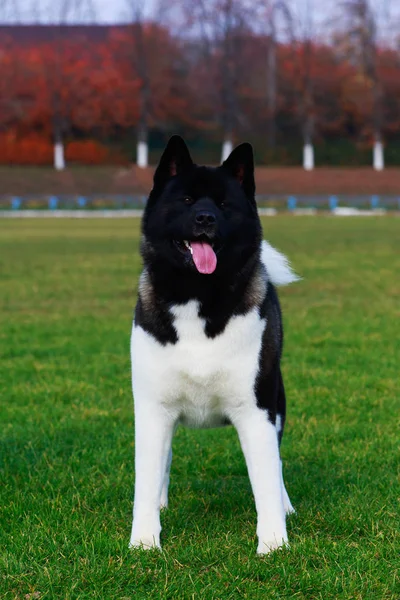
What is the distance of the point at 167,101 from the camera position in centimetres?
7469

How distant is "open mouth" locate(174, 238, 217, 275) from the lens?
4.55 metres

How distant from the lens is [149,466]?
185 inches

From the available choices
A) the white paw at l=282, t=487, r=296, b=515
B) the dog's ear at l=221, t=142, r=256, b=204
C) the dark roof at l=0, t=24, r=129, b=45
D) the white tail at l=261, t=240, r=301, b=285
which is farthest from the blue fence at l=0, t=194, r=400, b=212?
the dog's ear at l=221, t=142, r=256, b=204

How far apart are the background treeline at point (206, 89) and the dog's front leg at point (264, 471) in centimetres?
6654

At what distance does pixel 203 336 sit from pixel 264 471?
2.29 ft

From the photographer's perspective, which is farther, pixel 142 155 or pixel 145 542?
pixel 142 155

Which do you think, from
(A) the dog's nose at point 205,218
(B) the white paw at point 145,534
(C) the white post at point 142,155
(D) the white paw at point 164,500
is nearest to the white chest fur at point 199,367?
(A) the dog's nose at point 205,218

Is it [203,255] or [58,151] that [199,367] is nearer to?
[203,255]

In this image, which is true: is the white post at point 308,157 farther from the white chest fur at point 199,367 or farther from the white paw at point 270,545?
the white paw at point 270,545

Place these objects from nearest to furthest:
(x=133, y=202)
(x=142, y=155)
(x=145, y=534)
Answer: (x=145, y=534), (x=133, y=202), (x=142, y=155)

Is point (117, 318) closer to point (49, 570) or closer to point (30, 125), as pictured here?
point (49, 570)

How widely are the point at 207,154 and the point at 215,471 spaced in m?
68.1

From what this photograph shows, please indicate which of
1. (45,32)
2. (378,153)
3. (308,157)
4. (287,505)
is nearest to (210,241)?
(287,505)

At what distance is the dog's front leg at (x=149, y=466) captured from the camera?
470cm
